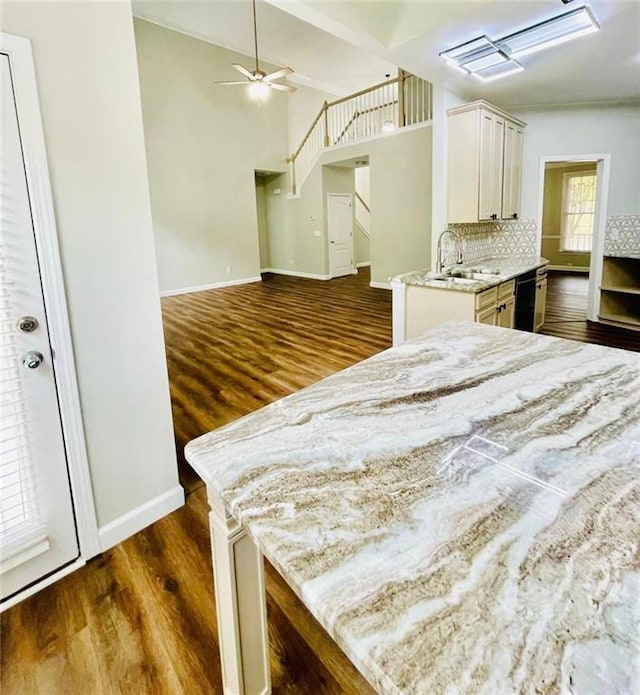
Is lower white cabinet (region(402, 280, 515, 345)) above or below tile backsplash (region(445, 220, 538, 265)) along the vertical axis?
below

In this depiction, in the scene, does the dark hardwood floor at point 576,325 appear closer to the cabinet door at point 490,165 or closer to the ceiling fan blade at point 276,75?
the cabinet door at point 490,165

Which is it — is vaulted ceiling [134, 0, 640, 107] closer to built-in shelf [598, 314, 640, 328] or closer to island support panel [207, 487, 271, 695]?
built-in shelf [598, 314, 640, 328]

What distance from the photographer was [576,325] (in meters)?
5.42

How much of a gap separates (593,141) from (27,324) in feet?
20.1

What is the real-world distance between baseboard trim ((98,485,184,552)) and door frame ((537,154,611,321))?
5.21 meters

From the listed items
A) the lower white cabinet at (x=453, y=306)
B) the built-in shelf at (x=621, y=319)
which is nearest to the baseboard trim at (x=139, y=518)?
the lower white cabinet at (x=453, y=306)

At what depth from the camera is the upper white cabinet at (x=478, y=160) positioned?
14.0ft

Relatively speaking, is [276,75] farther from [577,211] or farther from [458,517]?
[577,211]

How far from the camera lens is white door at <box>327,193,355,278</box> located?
9578mm

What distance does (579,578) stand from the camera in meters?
0.64

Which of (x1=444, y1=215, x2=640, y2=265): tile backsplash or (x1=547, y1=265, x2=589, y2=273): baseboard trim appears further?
(x1=547, y1=265, x2=589, y2=273): baseboard trim

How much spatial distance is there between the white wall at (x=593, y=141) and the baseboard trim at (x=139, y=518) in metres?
5.30

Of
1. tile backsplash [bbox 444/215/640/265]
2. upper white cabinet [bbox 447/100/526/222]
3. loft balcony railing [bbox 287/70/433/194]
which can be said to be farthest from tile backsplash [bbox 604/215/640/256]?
loft balcony railing [bbox 287/70/433/194]

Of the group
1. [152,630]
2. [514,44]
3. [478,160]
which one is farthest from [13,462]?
[478,160]
